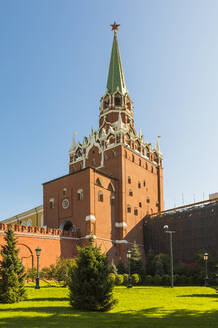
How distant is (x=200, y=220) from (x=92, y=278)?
32.0m

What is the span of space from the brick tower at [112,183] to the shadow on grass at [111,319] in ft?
88.5

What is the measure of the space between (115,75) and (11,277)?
4666cm

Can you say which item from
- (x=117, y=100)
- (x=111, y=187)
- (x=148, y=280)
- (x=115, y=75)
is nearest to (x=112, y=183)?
(x=111, y=187)

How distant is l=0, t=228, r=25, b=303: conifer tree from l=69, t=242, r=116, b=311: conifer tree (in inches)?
151

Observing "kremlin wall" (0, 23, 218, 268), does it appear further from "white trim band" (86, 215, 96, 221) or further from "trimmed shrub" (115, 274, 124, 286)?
"trimmed shrub" (115, 274, 124, 286)

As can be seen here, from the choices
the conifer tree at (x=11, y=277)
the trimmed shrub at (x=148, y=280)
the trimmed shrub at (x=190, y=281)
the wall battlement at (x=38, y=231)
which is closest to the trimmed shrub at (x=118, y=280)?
the trimmed shrub at (x=148, y=280)

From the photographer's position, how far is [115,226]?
47000 mm

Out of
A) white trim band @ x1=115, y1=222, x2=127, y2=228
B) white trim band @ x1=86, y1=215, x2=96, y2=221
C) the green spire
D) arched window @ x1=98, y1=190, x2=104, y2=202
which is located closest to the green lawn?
white trim band @ x1=86, y1=215, x2=96, y2=221

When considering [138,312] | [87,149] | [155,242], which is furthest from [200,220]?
[138,312]

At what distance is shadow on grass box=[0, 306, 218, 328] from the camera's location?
12292mm

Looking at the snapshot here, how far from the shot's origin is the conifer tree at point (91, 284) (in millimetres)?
15469

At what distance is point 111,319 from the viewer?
1343 centimetres

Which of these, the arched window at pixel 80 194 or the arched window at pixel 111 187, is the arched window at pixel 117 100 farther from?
the arched window at pixel 80 194

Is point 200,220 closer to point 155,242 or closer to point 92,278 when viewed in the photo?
point 155,242
